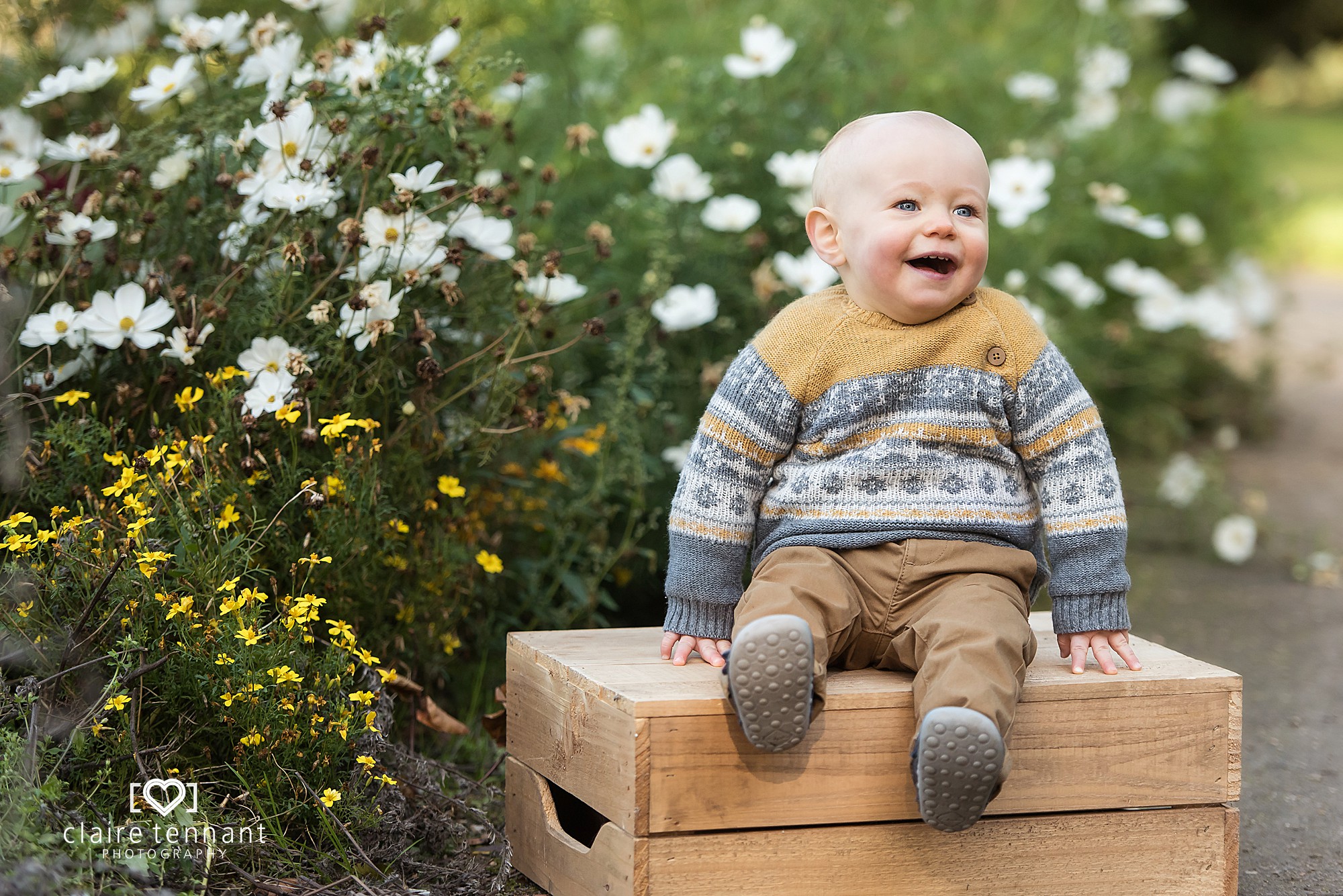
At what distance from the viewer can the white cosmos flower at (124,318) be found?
2352 mm

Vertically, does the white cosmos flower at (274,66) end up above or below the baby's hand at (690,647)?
above

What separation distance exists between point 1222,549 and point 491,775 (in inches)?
109

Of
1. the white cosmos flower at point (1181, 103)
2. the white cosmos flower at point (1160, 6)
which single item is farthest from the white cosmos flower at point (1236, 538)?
the white cosmos flower at point (1181, 103)

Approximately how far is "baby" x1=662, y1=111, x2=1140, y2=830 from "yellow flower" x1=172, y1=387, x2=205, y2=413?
845 millimetres

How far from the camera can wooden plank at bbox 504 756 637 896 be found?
1.89 metres

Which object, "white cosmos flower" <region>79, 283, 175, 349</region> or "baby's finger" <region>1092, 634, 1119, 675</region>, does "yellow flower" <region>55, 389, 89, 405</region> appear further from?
"baby's finger" <region>1092, 634, 1119, 675</region>

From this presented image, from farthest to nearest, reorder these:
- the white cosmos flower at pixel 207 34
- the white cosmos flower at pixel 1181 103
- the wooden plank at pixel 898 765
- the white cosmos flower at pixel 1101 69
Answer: the white cosmos flower at pixel 1181 103 < the white cosmos flower at pixel 1101 69 < the white cosmos flower at pixel 207 34 < the wooden plank at pixel 898 765

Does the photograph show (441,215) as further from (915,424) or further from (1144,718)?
(1144,718)

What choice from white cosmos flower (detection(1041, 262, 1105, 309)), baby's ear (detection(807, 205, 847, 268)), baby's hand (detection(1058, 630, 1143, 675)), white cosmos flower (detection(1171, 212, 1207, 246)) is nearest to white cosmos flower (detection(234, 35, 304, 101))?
baby's ear (detection(807, 205, 847, 268))

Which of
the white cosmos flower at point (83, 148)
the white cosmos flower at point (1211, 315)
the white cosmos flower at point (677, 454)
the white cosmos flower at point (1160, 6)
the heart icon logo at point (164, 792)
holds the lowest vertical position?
the heart icon logo at point (164, 792)

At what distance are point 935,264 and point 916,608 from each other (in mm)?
533

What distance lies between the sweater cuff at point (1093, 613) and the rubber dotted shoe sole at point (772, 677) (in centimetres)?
51

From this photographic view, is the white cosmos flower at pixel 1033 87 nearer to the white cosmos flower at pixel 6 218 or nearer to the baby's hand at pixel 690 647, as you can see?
the baby's hand at pixel 690 647

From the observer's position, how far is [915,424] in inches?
83.4
